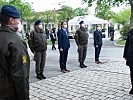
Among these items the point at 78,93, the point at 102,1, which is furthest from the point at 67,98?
the point at 102,1

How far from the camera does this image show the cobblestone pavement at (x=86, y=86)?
6.54 metres

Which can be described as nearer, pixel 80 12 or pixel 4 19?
pixel 4 19

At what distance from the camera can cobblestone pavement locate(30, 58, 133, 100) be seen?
6.54 meters

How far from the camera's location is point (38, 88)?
24.8 feet

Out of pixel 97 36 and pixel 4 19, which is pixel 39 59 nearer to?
pixel 97 36

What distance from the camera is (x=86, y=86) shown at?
7.58 meters

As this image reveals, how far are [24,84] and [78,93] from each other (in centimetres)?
384

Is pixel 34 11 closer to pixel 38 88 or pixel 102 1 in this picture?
pixel 102 1

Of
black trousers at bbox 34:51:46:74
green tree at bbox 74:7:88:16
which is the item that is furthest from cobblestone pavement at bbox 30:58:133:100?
green tree at bbox 74:7:88:16

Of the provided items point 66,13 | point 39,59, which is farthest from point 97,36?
point 66,13

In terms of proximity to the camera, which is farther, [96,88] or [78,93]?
[96,88]

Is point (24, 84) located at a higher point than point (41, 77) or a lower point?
higher

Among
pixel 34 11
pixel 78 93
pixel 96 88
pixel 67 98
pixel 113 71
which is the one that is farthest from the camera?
pixel 34 11

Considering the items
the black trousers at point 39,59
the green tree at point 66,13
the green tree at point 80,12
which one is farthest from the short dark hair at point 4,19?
the green tree at point 80,12
